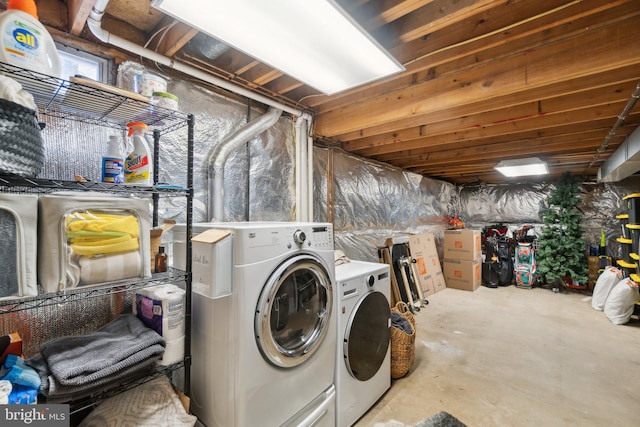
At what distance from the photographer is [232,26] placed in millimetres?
1230

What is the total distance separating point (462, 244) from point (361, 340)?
387 cm

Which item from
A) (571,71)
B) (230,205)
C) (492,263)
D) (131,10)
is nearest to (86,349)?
(230,205)

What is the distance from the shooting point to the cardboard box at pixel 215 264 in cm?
115

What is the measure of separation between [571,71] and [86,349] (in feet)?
9.06

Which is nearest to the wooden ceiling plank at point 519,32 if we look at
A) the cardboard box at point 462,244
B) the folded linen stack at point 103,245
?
the folded linen stack at point 103,245

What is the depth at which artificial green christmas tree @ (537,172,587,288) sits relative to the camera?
15.7ft

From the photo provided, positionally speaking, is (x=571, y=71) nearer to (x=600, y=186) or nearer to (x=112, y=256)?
(x=112, y=256)

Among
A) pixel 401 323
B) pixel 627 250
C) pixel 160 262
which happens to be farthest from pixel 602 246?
pixel 160 262

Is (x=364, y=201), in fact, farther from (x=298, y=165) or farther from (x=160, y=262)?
(x=160, y=262)

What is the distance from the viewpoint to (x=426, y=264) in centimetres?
471

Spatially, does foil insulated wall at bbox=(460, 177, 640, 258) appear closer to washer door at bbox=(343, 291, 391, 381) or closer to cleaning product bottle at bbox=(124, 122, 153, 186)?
washer door at bbox=(343, 291, 391, 381)

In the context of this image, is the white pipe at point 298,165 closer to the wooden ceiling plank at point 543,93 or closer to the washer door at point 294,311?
the wooden ceiling plank at point 543,93

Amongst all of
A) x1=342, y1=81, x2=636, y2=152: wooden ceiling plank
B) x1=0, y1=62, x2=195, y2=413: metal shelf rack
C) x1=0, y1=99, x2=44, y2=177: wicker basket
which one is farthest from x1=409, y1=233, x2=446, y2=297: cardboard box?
x1=0, y1=99, x2=44, y2=177: wicker basket

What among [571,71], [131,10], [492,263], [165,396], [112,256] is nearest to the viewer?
[112,256]
